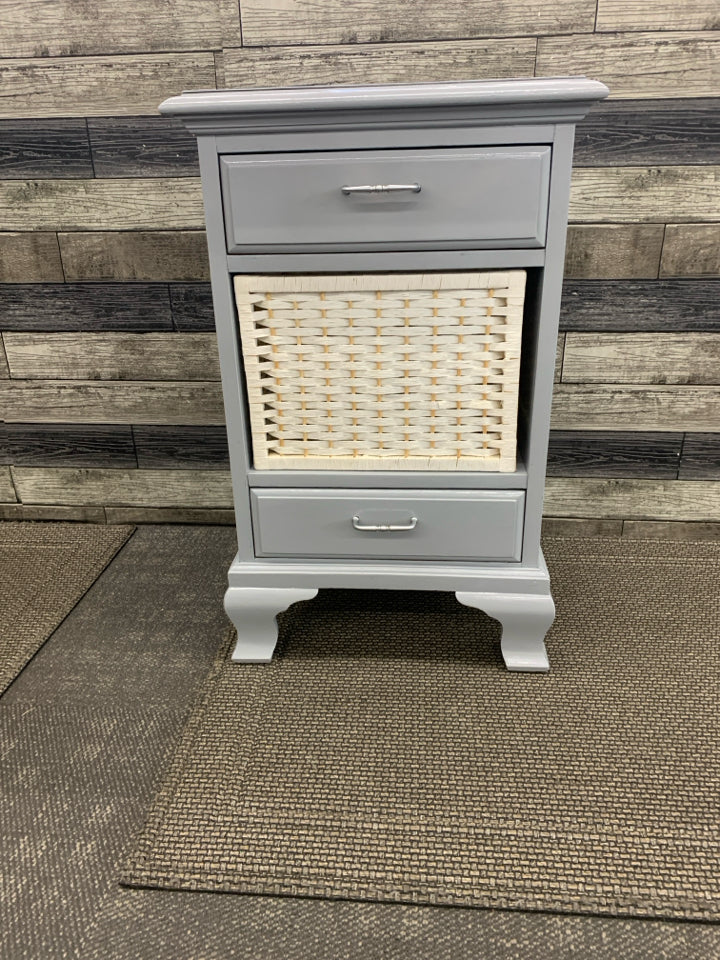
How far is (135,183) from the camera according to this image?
53.6 inches

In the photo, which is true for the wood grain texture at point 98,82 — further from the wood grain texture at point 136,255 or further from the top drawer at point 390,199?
the top drawer at point 390,199

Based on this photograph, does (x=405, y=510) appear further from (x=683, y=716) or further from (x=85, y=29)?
(x=85, y=29)

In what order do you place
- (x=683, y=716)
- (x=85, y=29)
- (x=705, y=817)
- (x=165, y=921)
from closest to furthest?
(x=165, y=921)
(x=705, y=817)
(x=683, y=716)
(x=85, y=29)

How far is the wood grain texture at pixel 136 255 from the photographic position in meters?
1.39

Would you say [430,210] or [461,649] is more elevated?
[430,210]

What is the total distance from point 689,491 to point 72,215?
140 centimetres

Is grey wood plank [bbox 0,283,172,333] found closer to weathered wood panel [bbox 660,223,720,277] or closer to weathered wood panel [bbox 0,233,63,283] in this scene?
weathered wood panel [bbox 0,233,63,283]

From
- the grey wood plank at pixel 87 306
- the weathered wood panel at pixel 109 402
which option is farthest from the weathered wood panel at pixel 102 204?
the weathered wood panel at pixel 109 402

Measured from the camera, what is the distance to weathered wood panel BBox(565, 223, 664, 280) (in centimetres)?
129

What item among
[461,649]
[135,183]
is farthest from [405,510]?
[135,183]

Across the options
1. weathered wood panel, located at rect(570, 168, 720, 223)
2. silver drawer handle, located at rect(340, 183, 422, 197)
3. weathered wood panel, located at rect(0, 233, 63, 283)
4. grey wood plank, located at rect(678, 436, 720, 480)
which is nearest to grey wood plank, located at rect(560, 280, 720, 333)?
weathered wood panel, located at rect(570, 168, 720, 223)

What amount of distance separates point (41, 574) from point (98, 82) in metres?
0.97

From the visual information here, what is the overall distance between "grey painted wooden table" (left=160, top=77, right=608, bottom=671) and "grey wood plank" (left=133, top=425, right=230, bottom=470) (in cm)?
48

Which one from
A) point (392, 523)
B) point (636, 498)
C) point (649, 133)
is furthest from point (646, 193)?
point (392, 523)
